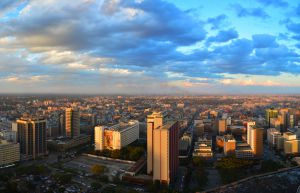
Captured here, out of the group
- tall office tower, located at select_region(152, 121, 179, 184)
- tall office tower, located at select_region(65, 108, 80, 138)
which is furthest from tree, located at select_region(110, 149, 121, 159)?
tall office tower, located at select_region(65, 108, 80, 138)

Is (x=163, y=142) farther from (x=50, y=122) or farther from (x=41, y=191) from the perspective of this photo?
(x=50, y=122)

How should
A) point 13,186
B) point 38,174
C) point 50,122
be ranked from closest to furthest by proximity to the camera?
point 13,186 → point 38,174 → point 50,122

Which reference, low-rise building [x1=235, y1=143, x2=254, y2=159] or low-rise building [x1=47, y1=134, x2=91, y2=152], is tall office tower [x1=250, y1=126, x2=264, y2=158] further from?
low-rise building [x1=47, y1=134, x2=91, y2=152]

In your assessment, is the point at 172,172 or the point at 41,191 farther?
the point at 172,172

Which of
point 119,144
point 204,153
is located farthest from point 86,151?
point 204,153

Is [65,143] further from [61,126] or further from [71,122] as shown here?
[61,126]

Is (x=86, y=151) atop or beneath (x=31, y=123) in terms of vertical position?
beneath

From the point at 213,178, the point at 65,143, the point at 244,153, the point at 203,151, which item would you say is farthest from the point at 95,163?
the point at 244,153
